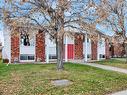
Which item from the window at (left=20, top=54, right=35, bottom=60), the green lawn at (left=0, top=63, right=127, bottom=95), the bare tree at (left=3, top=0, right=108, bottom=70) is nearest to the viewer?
the green lawn at (left=0, top=63, right=127, bottom=95)

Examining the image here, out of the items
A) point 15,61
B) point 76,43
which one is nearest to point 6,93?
point 15,61

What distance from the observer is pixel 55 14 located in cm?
2211

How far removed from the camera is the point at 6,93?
1559 centimetres

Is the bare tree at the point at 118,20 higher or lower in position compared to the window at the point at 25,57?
higher

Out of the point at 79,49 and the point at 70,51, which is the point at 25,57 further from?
the point at 79,49

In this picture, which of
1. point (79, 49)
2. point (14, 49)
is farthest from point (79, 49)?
point (14, 49)

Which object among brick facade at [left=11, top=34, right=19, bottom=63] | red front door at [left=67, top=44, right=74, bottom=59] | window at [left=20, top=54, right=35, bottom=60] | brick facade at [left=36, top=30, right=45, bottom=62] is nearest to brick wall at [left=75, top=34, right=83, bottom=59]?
red front door at [left=67, top=44, right=74, bottom=59]

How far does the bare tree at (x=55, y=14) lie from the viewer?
21969 mm

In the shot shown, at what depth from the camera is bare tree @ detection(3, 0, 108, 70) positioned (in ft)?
72.1

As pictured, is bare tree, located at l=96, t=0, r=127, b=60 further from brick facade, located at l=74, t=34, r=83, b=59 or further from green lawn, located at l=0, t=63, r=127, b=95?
green lawn, located at l=0, t=63, r=127, b=95

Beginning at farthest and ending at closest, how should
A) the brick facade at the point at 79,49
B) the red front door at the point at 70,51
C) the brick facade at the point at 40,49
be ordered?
the brick facade at the point at 79,49 → the red front door at the point at 70,51 → the brick facade at the point at 40,49

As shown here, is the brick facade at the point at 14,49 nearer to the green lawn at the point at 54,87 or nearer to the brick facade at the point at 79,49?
the brick facade at the point at 79,49

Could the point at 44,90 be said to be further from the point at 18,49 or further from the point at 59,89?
the point at 18,49

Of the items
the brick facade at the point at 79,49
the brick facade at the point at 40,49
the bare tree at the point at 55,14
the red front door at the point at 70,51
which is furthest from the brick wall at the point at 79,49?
the bare tree at the point at 55,14
